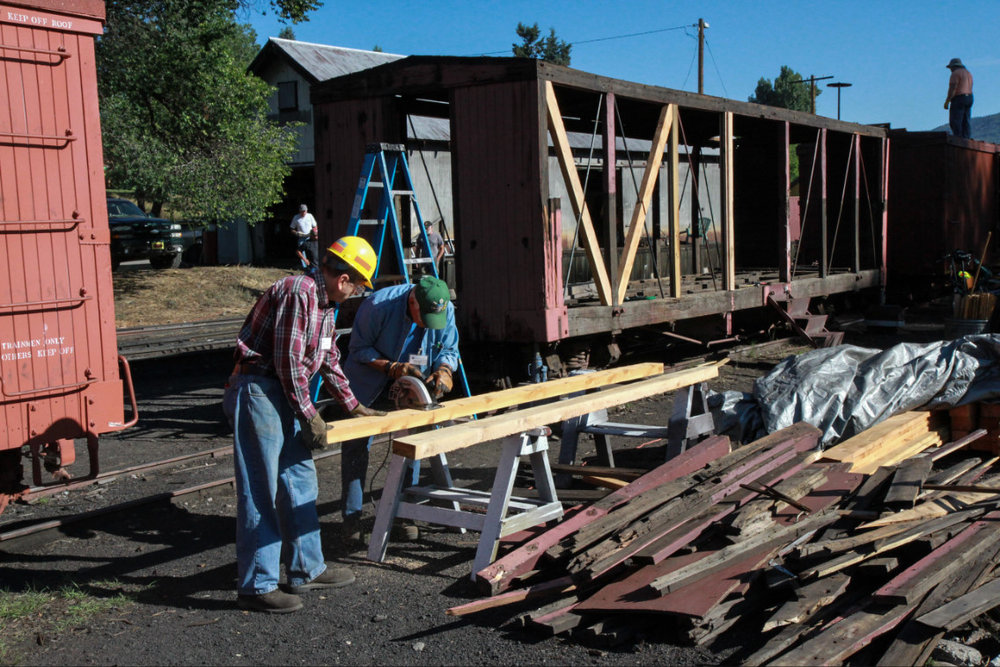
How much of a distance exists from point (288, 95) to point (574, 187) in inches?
1099

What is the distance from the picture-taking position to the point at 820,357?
→ 27.1 feet

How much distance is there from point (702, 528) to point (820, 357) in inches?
153

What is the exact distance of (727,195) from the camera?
12.6 metres

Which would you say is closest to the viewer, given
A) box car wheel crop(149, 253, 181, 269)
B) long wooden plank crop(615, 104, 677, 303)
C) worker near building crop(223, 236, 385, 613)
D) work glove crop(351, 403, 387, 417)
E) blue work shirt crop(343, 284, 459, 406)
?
worker near building crop(223, 236, 385, 613)

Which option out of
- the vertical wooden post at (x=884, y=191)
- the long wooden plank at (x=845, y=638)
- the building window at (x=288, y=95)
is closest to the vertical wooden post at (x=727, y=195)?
the vertical wooden post at (x=884, y=191)

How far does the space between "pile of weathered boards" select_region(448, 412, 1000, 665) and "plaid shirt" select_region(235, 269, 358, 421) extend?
54.1 inches

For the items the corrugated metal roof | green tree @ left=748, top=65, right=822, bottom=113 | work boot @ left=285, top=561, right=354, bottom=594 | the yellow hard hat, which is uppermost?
green tree @ left=748, top=65, right=822, bottom=113

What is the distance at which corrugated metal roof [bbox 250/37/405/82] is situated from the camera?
33094mm

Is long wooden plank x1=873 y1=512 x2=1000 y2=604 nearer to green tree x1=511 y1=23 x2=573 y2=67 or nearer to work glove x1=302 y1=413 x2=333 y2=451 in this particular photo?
work glove x1=302 y1=413 x2=333 y2=451

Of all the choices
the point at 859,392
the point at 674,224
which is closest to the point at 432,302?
the point at 859,392

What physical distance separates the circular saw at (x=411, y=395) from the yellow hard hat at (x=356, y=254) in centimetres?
85

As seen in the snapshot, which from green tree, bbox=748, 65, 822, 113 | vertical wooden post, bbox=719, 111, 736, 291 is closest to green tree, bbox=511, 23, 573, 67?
green tree, bbox=748, 65, 822, 113

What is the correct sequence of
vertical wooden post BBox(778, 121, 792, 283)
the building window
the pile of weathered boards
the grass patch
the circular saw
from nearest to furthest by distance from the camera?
the pile of weathered boards
the grass patch
the circular saw
vertical wooden post BBox(778, 121, 792, 283)
the building window

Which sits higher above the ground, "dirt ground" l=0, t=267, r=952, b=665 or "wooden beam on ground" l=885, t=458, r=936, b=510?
"wooden beam on ground" l=885, t=458, r=936, b=510
